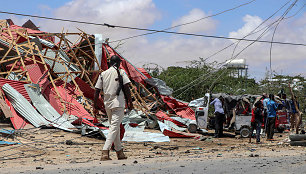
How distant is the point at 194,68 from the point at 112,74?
74.5 feet

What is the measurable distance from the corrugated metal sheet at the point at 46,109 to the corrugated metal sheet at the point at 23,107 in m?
→ 0.30

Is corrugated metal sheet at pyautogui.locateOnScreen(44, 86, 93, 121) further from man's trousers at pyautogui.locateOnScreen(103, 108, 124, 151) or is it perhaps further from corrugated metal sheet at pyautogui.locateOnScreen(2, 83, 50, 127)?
man's trousers at pyautogui.locateOnScreen(103, 108, 124, 151)

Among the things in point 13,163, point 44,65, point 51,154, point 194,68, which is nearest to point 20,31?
point 44,65

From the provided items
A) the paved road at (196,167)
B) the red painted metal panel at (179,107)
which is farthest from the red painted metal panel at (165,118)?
the paved road at (196,167)

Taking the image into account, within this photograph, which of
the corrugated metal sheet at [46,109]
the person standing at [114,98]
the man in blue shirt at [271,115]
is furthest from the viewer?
the man in blue shirt at [271,115]

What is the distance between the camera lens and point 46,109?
13.3 meters

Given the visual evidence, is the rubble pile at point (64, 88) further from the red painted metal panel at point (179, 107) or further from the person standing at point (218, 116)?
the person standing at point (218, 116)

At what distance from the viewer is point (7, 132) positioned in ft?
34.7

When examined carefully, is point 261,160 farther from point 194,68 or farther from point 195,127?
point 194,68

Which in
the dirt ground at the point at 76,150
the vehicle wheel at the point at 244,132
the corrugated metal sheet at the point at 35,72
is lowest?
the dirt ground at the point at 76,150

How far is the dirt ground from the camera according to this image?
7.95m

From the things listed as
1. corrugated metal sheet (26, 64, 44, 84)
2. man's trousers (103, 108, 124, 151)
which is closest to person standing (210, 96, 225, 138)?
corrugated metal sheet (26, 64, 44, 84)

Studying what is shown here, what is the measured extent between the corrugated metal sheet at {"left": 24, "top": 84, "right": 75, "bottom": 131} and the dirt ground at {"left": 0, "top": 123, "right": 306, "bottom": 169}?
1.77ft

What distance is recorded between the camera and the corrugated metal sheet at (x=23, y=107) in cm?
1242
